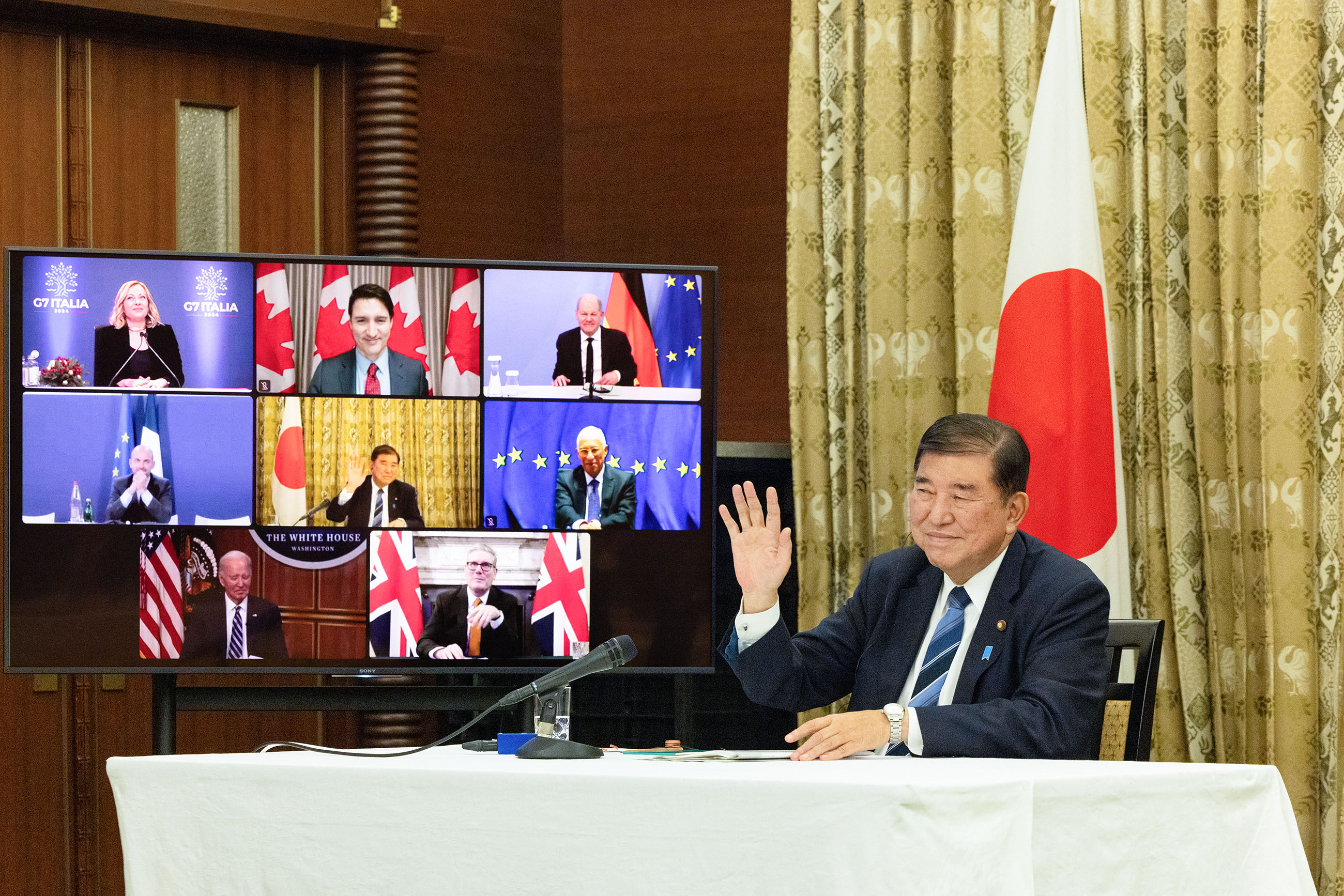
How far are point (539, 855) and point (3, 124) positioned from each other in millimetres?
2844

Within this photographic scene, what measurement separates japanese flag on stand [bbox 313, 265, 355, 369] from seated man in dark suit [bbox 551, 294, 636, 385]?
0.43 m

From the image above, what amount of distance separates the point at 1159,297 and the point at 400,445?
68.8 inches

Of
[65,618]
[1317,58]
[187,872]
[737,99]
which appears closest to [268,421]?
[65,618]

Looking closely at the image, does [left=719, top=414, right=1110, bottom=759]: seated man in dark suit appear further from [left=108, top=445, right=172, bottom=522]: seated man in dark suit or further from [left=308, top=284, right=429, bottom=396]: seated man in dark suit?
[left=108, top=445, right=172, bottom=522]: seated man in dark suit

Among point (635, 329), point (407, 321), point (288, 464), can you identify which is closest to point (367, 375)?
point (407, 321)

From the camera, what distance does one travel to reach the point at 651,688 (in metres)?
3.71

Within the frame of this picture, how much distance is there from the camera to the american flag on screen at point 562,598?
3014 mm

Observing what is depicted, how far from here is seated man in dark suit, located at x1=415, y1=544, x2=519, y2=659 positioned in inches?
117

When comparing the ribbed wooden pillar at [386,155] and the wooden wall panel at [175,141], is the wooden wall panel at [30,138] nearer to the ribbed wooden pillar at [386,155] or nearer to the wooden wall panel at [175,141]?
the wooden wall panel at [175,141]

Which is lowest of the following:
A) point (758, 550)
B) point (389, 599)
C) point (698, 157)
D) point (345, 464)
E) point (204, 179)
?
point (389, 599)

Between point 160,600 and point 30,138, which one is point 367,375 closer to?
point 160,600

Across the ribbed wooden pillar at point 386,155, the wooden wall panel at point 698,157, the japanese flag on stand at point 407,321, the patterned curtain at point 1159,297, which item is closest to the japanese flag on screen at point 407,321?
the japanese flag on stand at point 407,321

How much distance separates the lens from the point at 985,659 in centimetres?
222

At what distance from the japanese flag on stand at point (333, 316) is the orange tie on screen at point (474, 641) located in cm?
62
